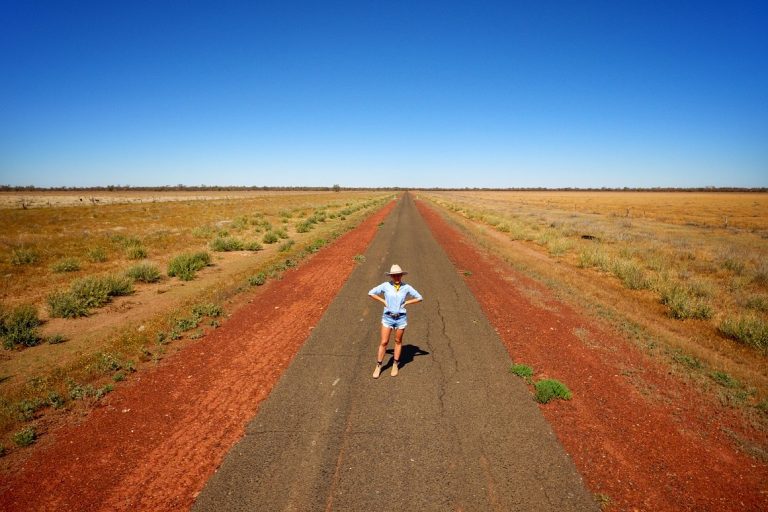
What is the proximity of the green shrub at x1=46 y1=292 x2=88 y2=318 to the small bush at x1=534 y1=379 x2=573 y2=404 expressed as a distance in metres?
11.9

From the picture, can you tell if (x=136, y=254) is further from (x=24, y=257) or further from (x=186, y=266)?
(x=186, y=266)

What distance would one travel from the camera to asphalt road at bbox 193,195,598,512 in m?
3.81

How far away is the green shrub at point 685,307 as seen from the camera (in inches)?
421

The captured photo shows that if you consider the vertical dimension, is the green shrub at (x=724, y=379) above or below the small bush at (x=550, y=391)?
below

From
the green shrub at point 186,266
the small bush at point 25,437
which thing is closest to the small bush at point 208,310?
the small bush at point 25,437

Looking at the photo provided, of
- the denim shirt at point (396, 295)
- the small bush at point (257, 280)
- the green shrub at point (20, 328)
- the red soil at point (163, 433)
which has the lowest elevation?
the red soil at point (163, 433)

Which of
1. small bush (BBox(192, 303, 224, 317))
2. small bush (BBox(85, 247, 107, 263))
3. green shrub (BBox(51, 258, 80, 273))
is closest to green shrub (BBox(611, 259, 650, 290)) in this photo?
small bush (BBox(192, 303, 224, 317))

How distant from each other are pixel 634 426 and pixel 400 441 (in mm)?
3658

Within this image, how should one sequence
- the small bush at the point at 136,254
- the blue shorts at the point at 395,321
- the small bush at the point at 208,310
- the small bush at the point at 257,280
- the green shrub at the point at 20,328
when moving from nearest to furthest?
the blue shorts at the point at 395,321
the green shrub at the point at 20,328
the small bush at the point at 208,310
the small bush at the point at 257,280
the small bush at the point at 136,254

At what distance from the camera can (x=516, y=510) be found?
3693mm

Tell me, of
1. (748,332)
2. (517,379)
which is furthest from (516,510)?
(748,332)

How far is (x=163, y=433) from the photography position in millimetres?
4844

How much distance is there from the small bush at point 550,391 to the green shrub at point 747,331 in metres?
6.81

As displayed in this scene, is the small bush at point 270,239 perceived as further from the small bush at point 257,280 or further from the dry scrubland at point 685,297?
the dry scrubland at point 685,297
